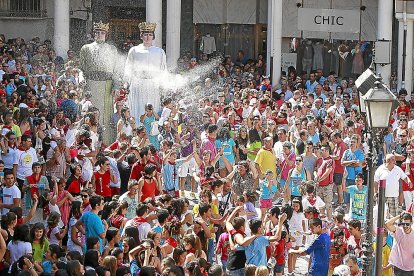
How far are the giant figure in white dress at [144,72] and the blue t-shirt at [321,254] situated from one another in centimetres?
940

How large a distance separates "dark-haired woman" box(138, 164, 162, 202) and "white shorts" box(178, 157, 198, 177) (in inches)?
132

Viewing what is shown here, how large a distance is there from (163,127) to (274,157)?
312 centimetres

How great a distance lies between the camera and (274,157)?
18562 millimetres

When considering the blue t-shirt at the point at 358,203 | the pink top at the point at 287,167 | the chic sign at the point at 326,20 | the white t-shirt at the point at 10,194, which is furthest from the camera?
the chic sign at the point at 326,20

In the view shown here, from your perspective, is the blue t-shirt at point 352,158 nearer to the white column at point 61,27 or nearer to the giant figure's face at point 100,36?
the giant figure's face at point 100,36

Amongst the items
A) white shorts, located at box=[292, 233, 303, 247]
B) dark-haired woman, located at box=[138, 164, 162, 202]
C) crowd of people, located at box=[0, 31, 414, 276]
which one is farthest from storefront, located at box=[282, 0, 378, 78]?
white shorts, located at box=[292, 233, 303, 247]

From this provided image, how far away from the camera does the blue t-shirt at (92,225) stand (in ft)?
44.8

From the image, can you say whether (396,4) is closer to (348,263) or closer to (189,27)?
(189,27)

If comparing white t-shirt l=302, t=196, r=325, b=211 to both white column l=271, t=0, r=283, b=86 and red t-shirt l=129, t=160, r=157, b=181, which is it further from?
white column l=271, t=0, r=283, b=86

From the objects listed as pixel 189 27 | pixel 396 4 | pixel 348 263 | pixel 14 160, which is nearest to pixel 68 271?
pixel 348 263

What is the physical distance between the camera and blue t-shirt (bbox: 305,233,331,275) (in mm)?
13477

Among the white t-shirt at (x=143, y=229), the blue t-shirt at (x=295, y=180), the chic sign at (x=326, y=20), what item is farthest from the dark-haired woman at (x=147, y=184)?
the chic sign at (x=326, y=20)

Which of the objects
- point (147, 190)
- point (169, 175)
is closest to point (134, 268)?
point (147, 190)

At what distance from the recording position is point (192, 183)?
784 inches
